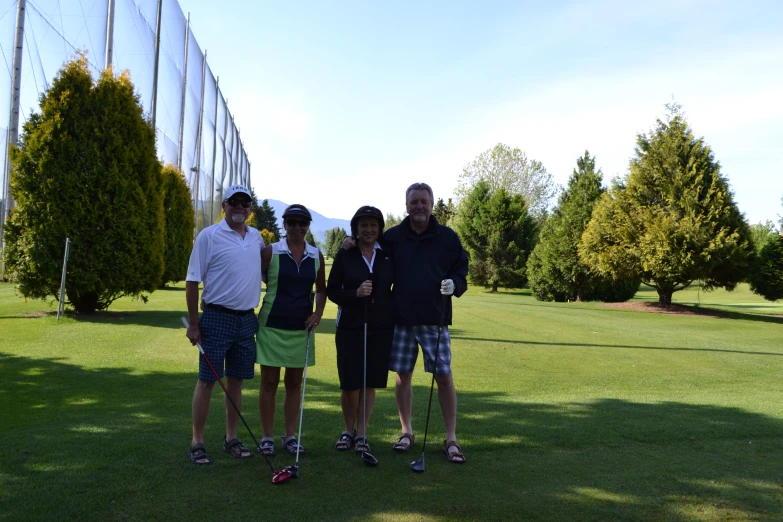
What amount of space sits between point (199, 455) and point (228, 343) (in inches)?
32.1

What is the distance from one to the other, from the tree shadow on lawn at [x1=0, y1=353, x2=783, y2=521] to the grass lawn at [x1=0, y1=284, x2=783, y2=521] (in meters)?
0.02

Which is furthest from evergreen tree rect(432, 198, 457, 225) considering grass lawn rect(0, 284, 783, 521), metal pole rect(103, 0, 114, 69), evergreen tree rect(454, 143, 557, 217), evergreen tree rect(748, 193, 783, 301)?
grass lawn rect(0, 284, 783, 521)

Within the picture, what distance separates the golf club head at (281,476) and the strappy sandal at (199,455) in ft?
2.13

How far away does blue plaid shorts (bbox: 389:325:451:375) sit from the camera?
16.4 feet

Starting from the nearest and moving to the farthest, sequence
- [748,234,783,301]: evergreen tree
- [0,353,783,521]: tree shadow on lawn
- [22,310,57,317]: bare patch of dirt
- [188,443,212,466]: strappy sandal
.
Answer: [0,353,783,521]: tree shadow on lawn → [188,443,212,466]: strappy sandal → [22,310,57,317]: bare patch of dirt → [748,234,783,301]: evergreen tree

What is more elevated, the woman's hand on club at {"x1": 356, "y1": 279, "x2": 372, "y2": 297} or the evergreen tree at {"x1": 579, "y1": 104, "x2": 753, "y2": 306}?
the evergreen tree at {"x1": 579, "y1": 104, "x2": 753, "y2": 306}

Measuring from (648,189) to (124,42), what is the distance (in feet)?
74.2

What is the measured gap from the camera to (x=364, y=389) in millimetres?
4906

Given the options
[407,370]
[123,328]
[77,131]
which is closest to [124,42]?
[77,131]

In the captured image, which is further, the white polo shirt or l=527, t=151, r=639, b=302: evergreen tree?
l=527, t=151, r=639, b=302: evergreen tree

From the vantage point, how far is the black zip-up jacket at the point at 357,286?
4.91 metres

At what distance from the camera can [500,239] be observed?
1813 inches

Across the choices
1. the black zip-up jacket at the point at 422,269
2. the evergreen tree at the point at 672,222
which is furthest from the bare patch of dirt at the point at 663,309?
the black zip-up jacket at the point at 422,269

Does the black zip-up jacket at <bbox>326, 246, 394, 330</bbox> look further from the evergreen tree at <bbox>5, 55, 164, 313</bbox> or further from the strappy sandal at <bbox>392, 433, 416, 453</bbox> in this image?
the evergreen tree at <bbox>5, 55, 164, 313</bbox>
